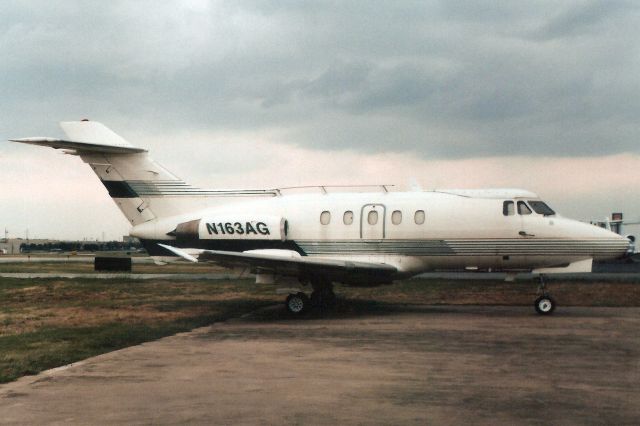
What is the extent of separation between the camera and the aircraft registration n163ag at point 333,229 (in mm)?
16484

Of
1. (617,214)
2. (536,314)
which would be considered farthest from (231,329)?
(617,214)

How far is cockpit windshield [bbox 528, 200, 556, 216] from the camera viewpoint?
55.4ft

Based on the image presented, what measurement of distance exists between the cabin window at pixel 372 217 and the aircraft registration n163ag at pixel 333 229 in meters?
0.03

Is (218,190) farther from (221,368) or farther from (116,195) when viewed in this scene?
(221,368)

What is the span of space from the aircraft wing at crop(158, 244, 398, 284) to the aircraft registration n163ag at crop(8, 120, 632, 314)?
3 cm

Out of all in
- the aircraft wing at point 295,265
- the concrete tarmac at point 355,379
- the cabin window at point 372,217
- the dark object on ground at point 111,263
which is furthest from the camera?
the dark object on ground at point 111,263

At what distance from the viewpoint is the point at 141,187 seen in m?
19.7

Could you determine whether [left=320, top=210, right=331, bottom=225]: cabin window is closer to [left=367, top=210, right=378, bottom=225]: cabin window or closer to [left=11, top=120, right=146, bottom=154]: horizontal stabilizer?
[left=367, top=210, right=378, bottom=225]: cabin window

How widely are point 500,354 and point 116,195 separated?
13490mm

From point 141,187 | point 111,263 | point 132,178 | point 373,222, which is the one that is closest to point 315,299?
point 373,222

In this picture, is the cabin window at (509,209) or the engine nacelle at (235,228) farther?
the engine nacelle at (235,228)

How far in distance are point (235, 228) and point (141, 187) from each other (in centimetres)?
341

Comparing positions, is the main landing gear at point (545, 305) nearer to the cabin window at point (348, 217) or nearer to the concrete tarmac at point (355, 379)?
Answer: the concrete tarmac at point (355, 379)

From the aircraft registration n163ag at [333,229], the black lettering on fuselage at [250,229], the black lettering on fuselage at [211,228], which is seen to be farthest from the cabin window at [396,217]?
the black lettering on fuselage at [211,228]
